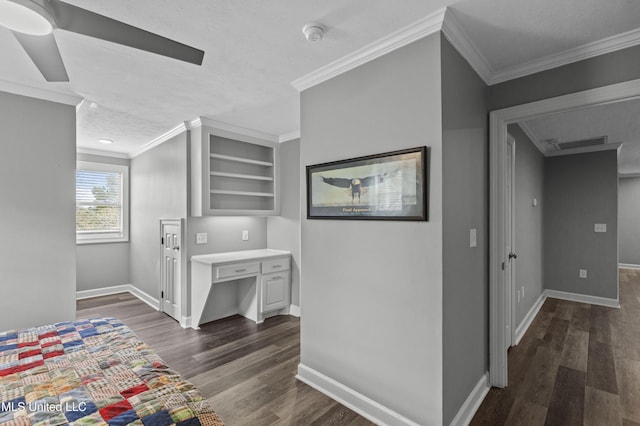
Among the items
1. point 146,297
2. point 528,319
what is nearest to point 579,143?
point 528,319

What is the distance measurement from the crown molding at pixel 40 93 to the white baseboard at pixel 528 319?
5.09 meters

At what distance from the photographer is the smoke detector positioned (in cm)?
180

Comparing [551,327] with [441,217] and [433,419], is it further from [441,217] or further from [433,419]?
[441,217]

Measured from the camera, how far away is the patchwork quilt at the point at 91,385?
1.09 m

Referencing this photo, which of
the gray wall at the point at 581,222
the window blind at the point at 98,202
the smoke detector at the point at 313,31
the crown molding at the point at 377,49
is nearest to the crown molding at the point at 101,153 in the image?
the window blind at the point at 98,202

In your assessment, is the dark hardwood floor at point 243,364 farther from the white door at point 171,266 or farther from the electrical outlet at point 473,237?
the electrical outlet at point 473,237

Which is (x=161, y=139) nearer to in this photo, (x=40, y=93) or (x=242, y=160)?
(x=242, y=160)

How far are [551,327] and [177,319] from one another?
475 cm

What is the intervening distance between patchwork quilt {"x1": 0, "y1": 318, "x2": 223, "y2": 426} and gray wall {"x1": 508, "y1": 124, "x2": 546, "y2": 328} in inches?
138

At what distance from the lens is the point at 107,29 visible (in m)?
1.75

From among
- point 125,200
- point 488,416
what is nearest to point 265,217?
point 125,200

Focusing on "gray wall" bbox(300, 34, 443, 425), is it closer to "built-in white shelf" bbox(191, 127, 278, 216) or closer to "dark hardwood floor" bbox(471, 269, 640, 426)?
"dark hardwood floor" bbox(471, 269, 640, 426)

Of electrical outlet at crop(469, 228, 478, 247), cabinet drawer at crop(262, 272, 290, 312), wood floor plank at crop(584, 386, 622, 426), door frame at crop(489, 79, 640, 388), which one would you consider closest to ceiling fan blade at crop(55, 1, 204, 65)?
electrical outlet at crop(469, 228, 478, 247)

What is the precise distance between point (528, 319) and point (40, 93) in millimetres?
5791
